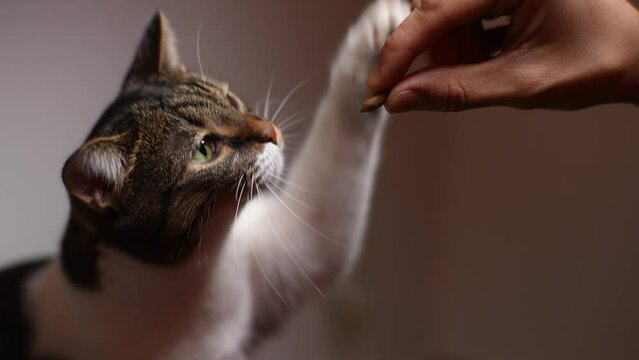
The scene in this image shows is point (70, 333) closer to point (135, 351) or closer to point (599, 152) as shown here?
point (135, 351)

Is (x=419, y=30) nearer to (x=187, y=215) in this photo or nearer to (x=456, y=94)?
(x=456, y=94)

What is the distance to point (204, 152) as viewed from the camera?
62 cm

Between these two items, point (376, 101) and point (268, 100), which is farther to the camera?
point (268, 100)

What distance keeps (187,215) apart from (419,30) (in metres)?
0.28

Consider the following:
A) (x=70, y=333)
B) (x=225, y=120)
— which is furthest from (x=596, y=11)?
(x=70, y=333)

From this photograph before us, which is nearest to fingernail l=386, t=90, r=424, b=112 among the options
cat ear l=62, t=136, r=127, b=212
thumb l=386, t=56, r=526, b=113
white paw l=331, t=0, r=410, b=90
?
thumb l=386, t=56, r=526, b=113

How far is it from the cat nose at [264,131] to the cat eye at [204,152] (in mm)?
45

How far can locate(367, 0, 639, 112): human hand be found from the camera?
55 centimetres

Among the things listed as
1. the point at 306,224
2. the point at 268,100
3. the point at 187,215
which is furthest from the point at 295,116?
the point at 187,215

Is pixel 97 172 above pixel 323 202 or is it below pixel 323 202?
above

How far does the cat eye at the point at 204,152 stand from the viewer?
24.2 inches

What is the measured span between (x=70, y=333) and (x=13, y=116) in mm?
254

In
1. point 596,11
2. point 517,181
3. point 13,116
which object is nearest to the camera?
point 596,11

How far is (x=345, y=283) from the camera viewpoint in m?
0.94
